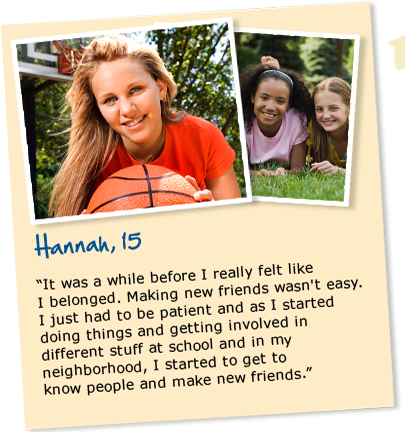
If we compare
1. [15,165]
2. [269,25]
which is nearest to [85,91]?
[15,165]

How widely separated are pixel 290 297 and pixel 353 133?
125 centimetres

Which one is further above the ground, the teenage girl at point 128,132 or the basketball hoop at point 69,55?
the basketball hoop at point 69,55

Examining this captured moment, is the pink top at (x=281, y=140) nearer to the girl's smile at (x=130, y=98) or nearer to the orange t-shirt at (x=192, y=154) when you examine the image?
the orange t-shirt at (x=192, y=154)

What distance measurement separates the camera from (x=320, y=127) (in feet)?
11.4

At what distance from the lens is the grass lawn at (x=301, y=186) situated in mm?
3400

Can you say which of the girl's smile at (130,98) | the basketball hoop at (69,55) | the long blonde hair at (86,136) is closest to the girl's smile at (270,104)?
the long blonde hair at (86,136)

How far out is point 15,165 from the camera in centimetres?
339

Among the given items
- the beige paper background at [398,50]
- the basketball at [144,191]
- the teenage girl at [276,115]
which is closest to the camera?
the basketball at [144,191]

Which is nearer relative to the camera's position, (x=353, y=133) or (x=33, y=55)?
(x=353, y=133)

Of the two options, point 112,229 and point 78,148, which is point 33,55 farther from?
point 112,229

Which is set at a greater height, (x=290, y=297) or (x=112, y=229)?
(x=112, y=229)

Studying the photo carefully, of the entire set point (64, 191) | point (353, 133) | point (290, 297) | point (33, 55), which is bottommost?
point (290, 297)

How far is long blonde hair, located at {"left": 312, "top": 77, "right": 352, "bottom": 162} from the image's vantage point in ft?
11.3

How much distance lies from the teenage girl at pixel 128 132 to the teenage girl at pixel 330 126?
62 cm
